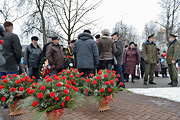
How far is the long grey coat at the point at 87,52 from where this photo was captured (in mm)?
4629

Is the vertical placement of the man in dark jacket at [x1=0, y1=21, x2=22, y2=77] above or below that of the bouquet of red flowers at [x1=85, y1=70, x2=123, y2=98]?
above

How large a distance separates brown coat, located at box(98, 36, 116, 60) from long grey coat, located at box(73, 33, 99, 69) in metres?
0.61

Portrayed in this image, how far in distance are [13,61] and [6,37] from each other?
66 cm

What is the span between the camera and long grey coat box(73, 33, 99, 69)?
182 inches

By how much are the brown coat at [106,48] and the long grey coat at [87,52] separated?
61cm

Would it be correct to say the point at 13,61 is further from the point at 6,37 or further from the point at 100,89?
the point at 100,89

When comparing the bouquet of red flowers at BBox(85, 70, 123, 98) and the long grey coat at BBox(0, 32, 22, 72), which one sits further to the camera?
the long grey coat at BBox(0, 32, 22, 72)

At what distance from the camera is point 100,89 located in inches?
124

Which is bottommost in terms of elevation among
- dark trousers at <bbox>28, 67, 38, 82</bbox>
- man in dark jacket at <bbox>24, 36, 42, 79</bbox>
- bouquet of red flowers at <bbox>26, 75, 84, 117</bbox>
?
bouquet of red flowers at <bbox>26, 75, 84, 117</bbox>

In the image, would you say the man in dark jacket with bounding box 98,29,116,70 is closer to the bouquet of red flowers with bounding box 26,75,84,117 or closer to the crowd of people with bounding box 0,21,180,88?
the crowd of people with bounding box 0,21,180,88

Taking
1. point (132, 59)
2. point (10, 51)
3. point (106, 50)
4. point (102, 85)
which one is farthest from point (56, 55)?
point (132, 59)

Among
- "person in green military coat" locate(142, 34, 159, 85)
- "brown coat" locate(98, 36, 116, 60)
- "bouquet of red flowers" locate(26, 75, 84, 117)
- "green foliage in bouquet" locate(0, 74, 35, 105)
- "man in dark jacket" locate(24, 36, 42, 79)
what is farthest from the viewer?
"person in green military coat" locate(142, 34, 159, 85)

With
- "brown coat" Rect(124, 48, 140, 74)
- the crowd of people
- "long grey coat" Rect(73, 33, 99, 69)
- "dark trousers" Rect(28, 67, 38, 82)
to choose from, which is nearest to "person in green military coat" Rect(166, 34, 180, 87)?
the crowd of people

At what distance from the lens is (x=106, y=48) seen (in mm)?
5227
